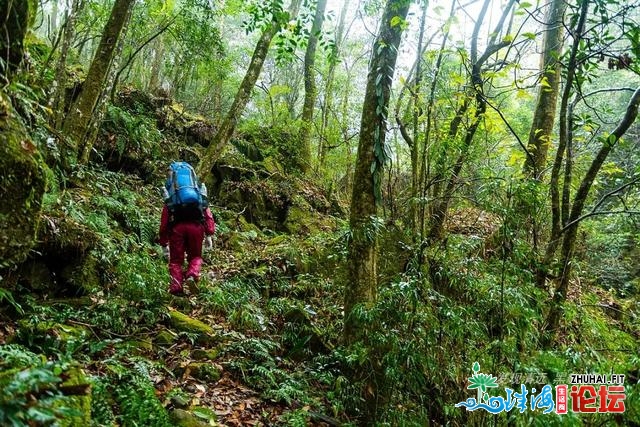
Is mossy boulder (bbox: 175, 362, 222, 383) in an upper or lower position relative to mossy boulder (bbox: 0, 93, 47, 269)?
lower

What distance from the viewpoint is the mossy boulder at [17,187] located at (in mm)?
2930

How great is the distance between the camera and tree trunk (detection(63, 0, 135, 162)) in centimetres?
712

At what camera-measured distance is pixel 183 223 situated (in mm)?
6520

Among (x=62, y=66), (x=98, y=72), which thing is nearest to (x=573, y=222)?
(x=98, y=72)

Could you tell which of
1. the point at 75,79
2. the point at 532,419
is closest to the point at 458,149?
the point at 532,419

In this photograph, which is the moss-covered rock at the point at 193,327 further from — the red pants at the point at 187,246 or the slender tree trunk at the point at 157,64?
the slender tree trunk at the point at 157,64

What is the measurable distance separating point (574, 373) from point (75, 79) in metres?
10.7

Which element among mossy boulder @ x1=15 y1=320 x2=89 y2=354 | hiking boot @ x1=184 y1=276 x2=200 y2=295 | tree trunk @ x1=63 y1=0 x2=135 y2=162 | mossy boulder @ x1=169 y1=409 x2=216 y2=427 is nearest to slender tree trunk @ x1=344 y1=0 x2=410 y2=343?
mossy boulder @ x1=169 y1=409 x2=216 y2=427

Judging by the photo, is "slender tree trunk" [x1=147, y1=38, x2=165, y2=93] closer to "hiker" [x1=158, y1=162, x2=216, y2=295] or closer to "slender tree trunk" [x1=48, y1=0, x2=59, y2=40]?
"slender tree trunk" [x1=48, y1=0, x2=59, y2=40]

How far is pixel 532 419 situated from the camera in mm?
3180

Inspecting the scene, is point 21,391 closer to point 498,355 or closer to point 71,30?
point 498,355

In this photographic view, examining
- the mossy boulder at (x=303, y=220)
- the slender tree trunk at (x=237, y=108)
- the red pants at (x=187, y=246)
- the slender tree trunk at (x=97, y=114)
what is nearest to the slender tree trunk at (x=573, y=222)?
the red pants at (x=187, y=246)

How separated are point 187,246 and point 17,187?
12.0 ft

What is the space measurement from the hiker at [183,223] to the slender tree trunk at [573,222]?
4702 millimetres
